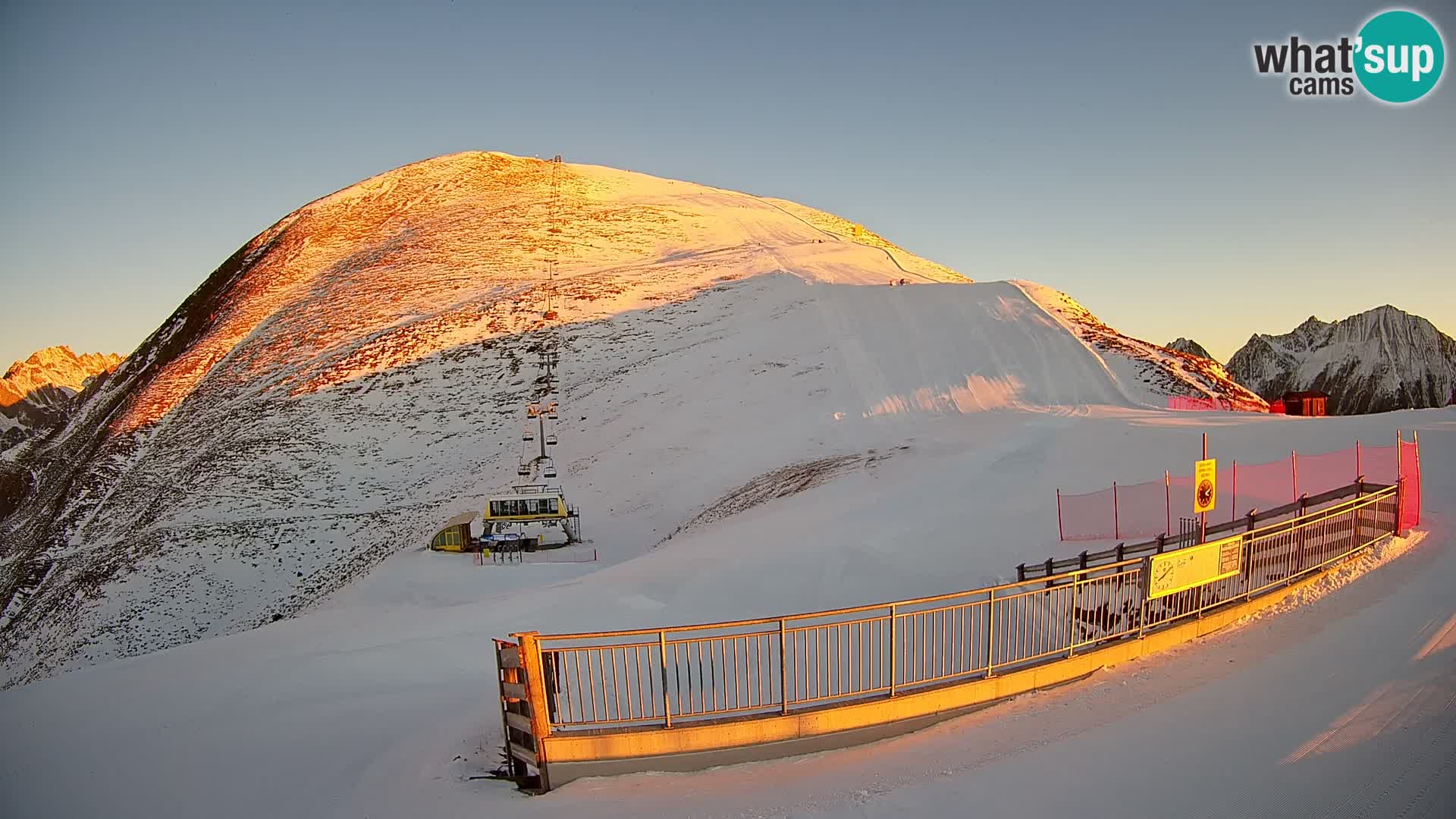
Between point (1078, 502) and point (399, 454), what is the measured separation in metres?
37.2

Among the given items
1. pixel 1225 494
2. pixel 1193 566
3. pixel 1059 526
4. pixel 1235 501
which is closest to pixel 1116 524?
pixel 1059 526

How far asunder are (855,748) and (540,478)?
33.6 m

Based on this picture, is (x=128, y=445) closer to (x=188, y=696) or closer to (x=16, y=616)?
(x=16, y=616)

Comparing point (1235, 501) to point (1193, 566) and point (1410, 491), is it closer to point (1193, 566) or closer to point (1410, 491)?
point (1410, 491)

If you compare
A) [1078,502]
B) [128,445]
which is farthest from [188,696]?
[128,445]

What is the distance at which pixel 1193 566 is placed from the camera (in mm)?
10469

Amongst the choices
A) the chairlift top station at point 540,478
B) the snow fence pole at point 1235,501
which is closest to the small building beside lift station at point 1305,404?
the snow fence pole at point 1235,501

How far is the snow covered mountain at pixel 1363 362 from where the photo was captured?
129 meters

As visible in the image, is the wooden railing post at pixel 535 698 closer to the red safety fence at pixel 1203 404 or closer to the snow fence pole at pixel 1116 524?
the snow fence pole at pixel 1116 524

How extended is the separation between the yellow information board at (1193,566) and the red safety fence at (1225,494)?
281 inches

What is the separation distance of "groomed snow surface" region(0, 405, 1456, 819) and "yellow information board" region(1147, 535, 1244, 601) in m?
0.77

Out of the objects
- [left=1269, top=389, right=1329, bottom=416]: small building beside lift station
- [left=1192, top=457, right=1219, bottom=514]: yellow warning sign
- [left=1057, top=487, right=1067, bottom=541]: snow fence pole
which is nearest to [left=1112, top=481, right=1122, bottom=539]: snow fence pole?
[left=1057, top=487, right=1067, bottom=541]: snow fence pole

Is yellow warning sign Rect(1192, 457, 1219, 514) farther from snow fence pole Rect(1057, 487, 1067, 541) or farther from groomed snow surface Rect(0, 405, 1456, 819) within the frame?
snow fence pole Rect(1057, 487, 1067, 541)

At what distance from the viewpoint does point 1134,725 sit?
27.0 feet
